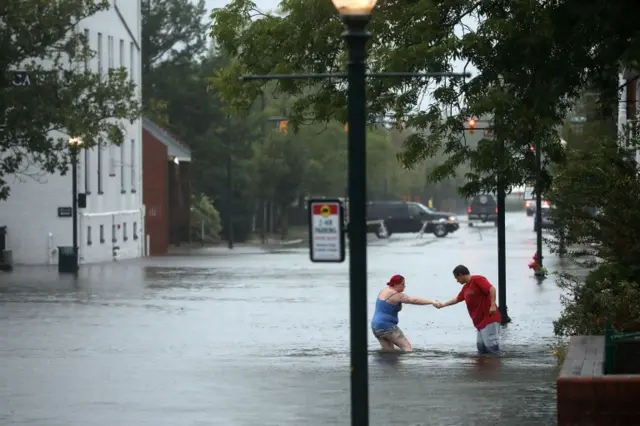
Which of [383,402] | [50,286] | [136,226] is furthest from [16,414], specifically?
[136,226]

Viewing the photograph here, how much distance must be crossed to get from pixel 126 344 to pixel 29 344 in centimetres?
153

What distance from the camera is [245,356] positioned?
23.5 m

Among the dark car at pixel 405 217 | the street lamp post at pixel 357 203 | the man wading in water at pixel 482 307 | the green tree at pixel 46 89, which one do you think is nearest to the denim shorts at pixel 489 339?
the man wading in water at pixel 482 307

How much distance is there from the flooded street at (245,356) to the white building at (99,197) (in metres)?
12.8

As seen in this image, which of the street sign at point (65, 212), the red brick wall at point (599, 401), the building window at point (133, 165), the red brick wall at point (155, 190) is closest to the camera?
the red brick wall at point (599, 401)

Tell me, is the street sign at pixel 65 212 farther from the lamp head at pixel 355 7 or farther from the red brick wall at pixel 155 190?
the lamp head at pixel 355 7

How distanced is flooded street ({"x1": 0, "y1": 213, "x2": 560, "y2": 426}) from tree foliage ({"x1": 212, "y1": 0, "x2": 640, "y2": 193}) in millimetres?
3077

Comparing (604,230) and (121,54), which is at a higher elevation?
(121,54)

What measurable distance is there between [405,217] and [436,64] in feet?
257

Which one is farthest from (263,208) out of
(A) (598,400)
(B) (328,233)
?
(B) (328,233)

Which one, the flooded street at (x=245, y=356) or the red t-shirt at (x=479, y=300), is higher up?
the red t-shirt at (x=479, y=300)

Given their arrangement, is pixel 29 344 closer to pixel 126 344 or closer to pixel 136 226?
pixel 126 344

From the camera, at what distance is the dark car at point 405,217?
96688 millimetres

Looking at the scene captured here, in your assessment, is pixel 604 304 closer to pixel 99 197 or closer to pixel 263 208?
pixel 99 197
